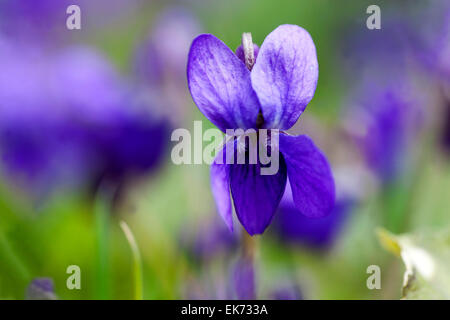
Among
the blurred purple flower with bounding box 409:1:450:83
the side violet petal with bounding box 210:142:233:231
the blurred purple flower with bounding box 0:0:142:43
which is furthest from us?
the blurred purple flower with bounding box 0:0:142:43

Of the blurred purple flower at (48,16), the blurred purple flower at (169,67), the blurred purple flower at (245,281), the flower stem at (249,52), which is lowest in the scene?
the blurred purple flower at (245,281)

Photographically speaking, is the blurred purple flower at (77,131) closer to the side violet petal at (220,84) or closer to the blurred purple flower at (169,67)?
the blurred purple flower at (169,67)

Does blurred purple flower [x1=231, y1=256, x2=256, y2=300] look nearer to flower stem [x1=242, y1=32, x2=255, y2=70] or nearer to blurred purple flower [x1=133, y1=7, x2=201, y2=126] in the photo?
flower stem [x1=242, y1=32, x2=255, y2=70]

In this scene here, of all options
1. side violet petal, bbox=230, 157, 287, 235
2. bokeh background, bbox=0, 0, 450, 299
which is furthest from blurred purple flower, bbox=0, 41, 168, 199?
side violet petal, bbox=230, 157, 287, 235

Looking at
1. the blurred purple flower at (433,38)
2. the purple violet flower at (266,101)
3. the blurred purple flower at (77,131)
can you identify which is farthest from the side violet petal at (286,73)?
the blurred purple flower at (433,38)

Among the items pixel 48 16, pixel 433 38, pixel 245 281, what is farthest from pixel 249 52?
pixel 48 16

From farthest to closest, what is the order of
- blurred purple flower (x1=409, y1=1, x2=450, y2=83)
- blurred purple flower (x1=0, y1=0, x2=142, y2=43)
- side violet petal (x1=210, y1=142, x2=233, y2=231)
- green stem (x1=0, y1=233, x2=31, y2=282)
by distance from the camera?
blurred purple flower (x1=0, y1=0, x2=142, y2=43)
blurred purple flower (x1=409, y1=1, x2=450, y2=83)
green stem (x1=0, y1=233, x2=31, y2=282)
side violet petal (x1=210, y1=142, x2=233, y2=231)

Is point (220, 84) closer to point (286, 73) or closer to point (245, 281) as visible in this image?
point (286, 73)
